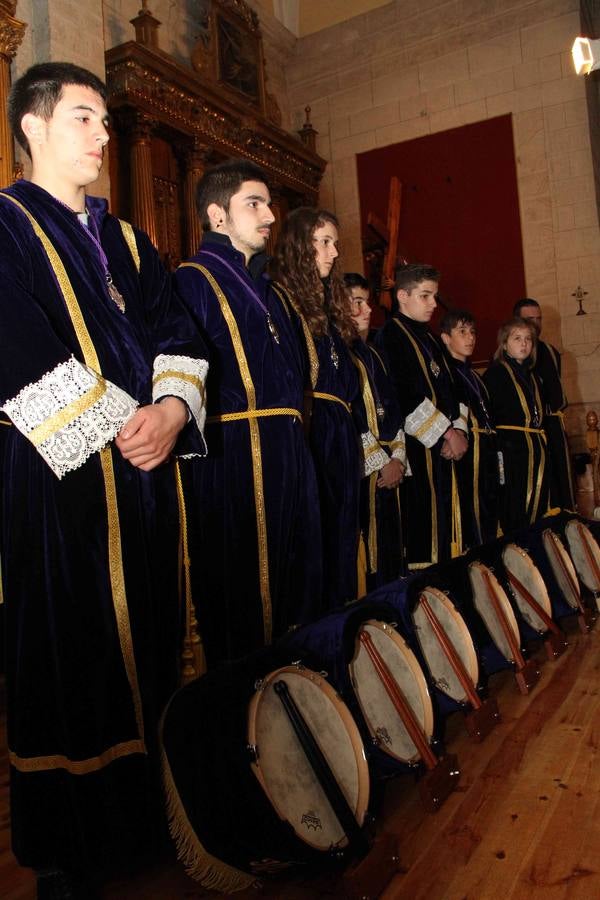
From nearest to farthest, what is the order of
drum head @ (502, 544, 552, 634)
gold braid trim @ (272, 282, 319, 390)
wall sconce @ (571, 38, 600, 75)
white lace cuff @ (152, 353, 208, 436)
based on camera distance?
white lace cuff @ (152, 353, 208, 436) → gold braid trim @ (272, 282, 319, 390) → wall sconce @ (571, 38, 600, 75) → drum head @ (502, 544, 552, 634)

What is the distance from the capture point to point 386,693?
6.24 ft

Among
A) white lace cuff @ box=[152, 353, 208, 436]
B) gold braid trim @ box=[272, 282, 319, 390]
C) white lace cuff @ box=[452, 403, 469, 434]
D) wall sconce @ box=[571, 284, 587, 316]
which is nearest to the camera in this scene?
white lace cuff @ box=[152, 353, 208, 436]

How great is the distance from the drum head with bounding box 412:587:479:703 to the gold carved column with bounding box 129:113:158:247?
5.49 meters

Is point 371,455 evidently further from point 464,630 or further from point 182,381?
point 182,381

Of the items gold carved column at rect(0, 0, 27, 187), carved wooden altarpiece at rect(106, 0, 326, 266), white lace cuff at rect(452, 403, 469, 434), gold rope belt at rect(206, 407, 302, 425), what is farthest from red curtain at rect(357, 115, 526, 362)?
gold rope belt at rect(206, 407, 302, 425)

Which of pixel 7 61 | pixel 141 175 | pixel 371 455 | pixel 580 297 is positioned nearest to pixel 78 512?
Result: pixel 371 455

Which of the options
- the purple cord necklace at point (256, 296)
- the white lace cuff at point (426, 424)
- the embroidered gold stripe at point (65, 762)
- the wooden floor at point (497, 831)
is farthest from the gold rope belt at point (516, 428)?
the embroidered gold stripe at point (65, 762)

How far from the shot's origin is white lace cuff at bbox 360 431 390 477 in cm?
340

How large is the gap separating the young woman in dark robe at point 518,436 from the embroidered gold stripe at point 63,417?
3.93m

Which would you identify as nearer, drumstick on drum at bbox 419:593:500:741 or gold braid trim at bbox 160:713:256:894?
gold braid trim at bbox 160:713:256:894

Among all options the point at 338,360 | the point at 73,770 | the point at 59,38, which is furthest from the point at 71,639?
the point at 59,38

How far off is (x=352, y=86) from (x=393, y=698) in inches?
402

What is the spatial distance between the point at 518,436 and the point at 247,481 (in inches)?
125

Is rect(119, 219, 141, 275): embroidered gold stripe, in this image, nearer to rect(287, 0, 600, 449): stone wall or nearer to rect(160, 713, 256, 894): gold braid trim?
rect(160, 713, 256, 894): gold braid trim
